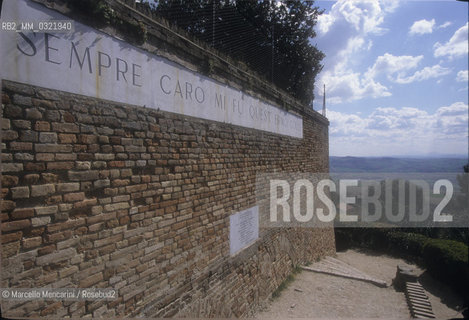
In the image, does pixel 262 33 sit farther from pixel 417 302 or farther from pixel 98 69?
pixel 417 302

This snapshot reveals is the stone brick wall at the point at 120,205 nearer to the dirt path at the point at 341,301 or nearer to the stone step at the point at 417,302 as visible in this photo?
the dirt path at the point at 341,301

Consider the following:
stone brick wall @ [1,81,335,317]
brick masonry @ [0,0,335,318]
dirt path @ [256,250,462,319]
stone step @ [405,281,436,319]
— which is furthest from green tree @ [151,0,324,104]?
stone step @ [405,281,436,319]

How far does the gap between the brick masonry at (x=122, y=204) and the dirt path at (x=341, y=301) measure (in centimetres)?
118

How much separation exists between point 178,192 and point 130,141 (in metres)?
0.99

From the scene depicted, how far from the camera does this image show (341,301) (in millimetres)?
6293

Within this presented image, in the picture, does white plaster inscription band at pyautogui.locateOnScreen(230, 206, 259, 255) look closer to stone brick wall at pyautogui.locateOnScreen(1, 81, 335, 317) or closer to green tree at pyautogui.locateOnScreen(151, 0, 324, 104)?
stone brick wall at pyautogui.locateOnScreen(1, 81, 335, 317)

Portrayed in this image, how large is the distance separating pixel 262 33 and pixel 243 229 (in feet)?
16.6

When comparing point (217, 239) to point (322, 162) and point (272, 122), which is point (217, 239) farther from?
point (322, 162)

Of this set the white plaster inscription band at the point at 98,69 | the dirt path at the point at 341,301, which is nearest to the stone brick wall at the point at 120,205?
the white plaster inscription band at the point at 98,69

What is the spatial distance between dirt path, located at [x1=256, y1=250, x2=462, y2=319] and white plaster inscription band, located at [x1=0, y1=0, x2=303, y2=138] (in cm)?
428

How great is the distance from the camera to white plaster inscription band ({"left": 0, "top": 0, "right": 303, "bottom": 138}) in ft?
6.89

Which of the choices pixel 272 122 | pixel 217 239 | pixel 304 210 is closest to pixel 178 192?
pixel 217 239

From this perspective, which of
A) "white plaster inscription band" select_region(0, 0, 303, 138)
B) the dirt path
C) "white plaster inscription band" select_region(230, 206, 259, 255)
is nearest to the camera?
"white plaster inscription band" select_region(0, 0, 303, 138)

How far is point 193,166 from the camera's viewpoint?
12.9ft
